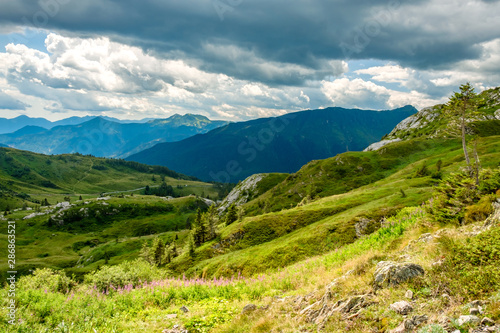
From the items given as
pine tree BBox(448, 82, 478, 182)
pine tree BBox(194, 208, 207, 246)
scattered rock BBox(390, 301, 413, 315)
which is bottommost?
pine tree BBox(194, 208, 207, 246)

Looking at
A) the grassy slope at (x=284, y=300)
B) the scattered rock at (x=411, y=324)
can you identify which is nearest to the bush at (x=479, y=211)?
the grassy slope at (x=284, y=300)

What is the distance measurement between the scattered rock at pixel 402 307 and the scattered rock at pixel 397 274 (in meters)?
1.29

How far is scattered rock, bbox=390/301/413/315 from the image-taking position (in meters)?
7.03

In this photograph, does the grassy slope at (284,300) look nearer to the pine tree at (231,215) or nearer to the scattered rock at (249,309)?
the scattered rock at (249,309)

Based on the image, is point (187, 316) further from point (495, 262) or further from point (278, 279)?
point (495, 262)

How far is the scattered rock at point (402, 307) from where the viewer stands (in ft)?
23.1

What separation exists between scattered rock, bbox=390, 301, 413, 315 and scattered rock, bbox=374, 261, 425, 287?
129 centimetres

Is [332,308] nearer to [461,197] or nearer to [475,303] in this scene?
[475,303]

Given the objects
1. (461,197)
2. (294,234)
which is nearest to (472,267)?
(461,197)

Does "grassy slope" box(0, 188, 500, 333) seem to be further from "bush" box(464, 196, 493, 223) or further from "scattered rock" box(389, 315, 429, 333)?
"bush" box(464, 196, 493, 223)

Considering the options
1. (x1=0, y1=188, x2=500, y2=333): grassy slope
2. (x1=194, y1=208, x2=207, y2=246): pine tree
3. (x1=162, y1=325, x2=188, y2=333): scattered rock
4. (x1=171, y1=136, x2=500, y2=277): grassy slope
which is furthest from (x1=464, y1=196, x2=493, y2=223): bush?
(x1=194, y1=208, x2=207, y2=246): pine tree

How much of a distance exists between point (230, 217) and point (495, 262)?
81919mm

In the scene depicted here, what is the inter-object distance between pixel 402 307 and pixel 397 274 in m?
1.65

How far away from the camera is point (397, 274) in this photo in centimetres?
859
